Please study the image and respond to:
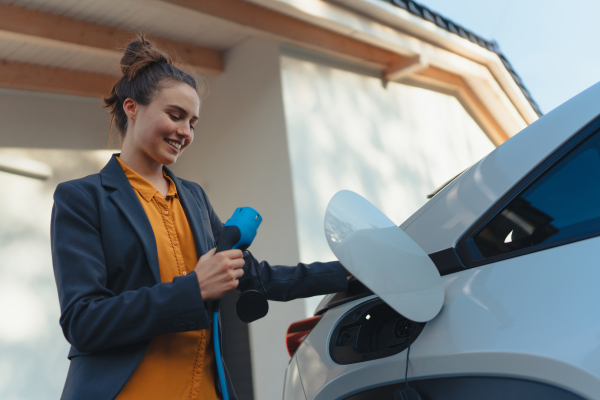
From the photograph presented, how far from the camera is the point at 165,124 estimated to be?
4.05ft

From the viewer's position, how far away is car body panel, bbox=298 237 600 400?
0.81 m

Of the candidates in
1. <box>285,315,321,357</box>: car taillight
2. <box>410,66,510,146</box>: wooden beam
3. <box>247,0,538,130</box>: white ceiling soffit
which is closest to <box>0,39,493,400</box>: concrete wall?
<box>247,0,538,130</box>: white ceiling soffit

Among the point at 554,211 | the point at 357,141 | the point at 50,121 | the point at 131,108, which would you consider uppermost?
the point at 50,121

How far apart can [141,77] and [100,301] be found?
604 millimetres

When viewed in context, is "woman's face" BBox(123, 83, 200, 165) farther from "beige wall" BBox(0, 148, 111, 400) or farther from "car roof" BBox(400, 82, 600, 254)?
"beige wall" BBox(0, 148, 111, 400)

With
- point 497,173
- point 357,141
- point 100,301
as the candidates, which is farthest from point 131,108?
point 357,141

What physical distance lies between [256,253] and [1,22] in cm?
229

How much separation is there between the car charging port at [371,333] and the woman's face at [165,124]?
582mm

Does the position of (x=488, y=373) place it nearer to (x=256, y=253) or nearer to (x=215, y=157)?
(x=256, y=253)

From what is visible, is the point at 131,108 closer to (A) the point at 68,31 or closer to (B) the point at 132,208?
(B) the point at 132,208

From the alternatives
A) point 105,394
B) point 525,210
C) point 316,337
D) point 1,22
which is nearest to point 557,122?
point 525,210

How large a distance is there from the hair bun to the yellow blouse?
0.25 meters

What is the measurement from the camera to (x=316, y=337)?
1.38m

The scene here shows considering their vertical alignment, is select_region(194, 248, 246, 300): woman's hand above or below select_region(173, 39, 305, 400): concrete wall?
below
